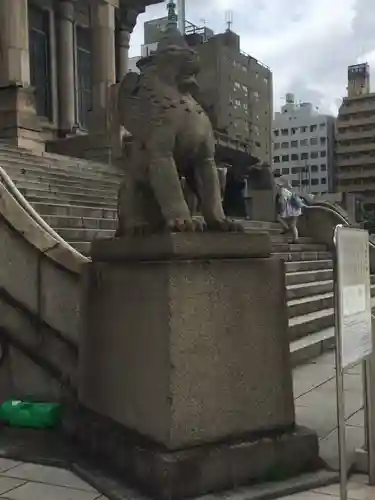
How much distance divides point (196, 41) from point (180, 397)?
66.2m

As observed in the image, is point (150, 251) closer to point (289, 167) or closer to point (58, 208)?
point (58, 208)

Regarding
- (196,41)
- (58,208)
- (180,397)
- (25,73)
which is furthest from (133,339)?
(196,41)

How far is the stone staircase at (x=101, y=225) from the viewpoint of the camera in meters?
8.72

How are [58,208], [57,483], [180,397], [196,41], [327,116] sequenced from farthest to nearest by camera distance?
[327,116], [196,41], [58,208], [57,483], [180,397]

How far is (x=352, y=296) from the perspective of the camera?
12.0 feet

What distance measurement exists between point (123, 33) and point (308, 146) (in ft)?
215

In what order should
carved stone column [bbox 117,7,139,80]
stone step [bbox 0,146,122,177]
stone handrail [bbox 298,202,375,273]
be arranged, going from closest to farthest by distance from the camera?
stone step [bbox 0,146,122,177] < stone handrail [bbox 298,202,375,273] < carved stone column [bbox 117,7,139,80]

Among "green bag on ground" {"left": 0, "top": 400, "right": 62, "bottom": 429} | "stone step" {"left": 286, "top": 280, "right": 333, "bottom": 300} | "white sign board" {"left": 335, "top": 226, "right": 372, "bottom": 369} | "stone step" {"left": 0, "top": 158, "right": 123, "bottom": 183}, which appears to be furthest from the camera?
"stone step" {"left": 0, "top": 158, "right": 123, "bottom": 183}

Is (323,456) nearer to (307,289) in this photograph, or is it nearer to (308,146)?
(307,289)

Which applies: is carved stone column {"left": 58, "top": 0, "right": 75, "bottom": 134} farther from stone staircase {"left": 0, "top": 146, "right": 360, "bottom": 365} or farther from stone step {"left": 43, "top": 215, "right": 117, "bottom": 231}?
stone step {"left": 43, "top": 215, "right": 117, "bottom": 231}

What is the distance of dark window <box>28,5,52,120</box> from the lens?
2877cm

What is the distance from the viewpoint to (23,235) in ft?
19.8

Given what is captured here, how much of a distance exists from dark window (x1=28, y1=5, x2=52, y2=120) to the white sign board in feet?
86.4

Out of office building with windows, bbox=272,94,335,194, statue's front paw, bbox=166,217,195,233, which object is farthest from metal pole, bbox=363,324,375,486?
office building with windows, bbox=272,94,335,194
